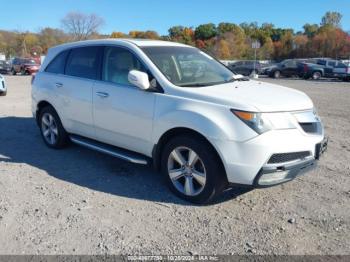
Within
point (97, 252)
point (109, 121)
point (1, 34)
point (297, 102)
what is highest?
point (1, 34)

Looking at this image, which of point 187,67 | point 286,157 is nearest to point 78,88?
point 187,67

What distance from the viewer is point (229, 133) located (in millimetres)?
3963

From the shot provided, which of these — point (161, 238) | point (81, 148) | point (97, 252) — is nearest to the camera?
point (97, 252)

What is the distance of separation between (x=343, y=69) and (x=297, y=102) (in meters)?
27.0

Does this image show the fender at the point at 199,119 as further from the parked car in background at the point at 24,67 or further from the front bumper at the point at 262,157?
the parked car in background at the point at 24,67

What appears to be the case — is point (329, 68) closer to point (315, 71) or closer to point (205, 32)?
point (315, 71)

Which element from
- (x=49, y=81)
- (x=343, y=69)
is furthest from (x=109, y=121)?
(x=343, y=69)

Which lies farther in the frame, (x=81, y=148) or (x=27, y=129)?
(x=27, y=129)

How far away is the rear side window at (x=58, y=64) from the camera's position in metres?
6.27

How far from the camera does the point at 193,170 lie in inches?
171

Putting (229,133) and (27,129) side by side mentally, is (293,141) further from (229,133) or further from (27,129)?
(27,129)

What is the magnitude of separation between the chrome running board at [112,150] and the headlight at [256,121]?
1.48 metres

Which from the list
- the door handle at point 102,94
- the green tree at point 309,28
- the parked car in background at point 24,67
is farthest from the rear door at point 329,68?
the green tree at point 309,28

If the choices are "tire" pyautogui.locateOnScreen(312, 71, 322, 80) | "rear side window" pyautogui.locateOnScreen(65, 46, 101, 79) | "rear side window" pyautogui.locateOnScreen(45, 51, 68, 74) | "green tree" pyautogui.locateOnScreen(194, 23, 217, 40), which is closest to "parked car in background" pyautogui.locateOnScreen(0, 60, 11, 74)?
"tire" pyautogui.locateOnScreen(312, 71, 322, 80)
